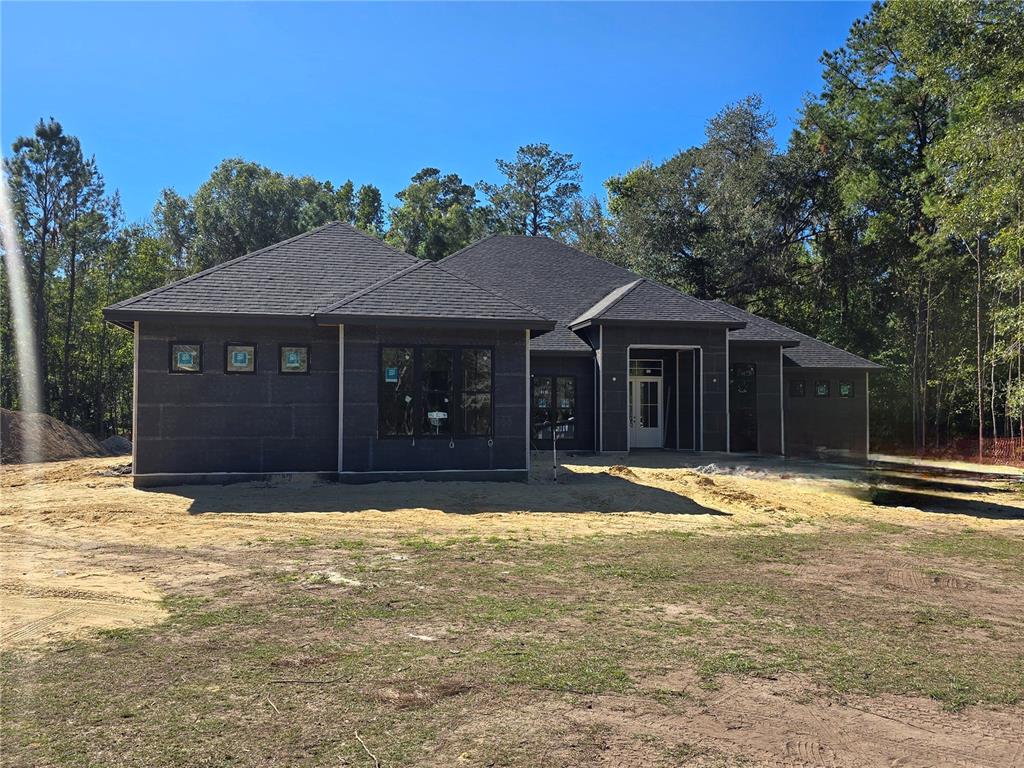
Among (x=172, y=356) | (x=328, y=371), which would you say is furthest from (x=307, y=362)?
(x=172, y=356)

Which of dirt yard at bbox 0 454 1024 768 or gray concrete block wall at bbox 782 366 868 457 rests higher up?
gray concrete block wall at bbox 782 366 868 457

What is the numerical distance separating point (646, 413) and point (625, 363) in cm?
301

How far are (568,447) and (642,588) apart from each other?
1356 cm

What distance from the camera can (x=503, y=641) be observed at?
479 centimetres

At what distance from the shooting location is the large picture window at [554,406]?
776 inches

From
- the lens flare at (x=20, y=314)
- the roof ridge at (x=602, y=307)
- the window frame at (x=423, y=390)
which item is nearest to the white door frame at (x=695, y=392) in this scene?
the roof ridge at (x=602, y=307)

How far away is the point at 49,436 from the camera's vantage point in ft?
67.7

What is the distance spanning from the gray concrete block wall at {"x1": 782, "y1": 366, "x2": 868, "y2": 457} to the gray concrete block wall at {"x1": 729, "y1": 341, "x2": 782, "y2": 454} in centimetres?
162

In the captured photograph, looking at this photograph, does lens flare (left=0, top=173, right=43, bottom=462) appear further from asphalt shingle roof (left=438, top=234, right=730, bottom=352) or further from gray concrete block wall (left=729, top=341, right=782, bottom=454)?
gray concrete block wall (left=729, top=341, right=782, bottom=454)

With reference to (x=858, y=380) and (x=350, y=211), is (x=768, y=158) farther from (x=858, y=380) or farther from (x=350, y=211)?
(x=350, y=211)

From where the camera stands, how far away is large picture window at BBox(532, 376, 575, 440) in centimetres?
1972

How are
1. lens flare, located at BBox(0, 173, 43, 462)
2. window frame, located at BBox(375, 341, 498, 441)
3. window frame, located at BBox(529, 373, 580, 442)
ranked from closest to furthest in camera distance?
window frame, located at BBox(375, 341, 498, 441) → window frame, located at BBox(529, 373, 580, 442) → lens flare, located at BBox(0, 173, 43, 462)

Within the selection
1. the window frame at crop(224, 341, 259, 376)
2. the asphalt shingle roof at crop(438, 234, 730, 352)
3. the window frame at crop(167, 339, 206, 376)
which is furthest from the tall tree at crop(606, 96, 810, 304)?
the window frame at crop(167, 339, 206, 376)

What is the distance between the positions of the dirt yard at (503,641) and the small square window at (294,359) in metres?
3.50
